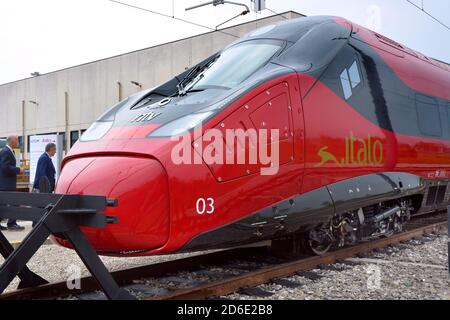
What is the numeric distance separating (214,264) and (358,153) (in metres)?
2.05

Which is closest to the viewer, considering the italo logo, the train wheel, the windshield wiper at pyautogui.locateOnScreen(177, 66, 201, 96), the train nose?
the train nose

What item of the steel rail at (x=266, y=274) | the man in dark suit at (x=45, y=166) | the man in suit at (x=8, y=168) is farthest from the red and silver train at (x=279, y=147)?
the man in suit at (x=8, y=168)

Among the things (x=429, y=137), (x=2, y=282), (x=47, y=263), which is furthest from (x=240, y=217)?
(x=429, y=137)

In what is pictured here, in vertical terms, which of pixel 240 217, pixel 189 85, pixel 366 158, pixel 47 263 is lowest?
pixel 47 263

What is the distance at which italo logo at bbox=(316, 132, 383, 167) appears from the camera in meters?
4.88

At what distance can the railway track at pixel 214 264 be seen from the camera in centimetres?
401

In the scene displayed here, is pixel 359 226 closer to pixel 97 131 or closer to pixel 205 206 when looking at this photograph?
pixel 205 206

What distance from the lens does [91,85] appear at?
27781mm

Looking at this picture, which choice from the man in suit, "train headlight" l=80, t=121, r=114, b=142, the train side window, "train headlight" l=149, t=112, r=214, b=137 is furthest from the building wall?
"train headlight" l=149, t=112, r=214, b=137

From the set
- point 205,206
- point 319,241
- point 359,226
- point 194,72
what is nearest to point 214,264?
point 319,241

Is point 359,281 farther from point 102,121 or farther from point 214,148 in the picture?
point 102,121

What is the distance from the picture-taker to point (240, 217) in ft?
13.4

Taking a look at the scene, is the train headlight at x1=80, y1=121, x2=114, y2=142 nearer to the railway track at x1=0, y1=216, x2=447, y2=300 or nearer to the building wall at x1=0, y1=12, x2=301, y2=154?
the railway track at x1=0, y1=216, x2=447, y2=300

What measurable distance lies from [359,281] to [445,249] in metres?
2.42
